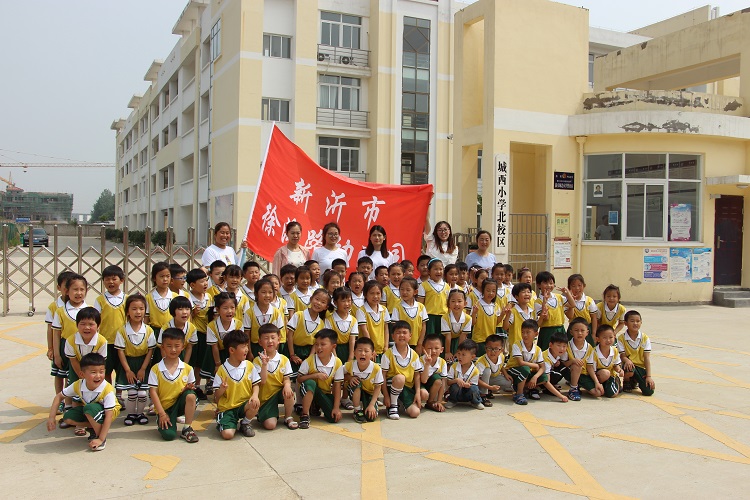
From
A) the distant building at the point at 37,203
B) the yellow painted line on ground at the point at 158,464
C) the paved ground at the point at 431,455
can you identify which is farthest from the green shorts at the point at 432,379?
the distant building at the point at 37,203

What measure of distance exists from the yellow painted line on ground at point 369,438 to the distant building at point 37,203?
469 ft

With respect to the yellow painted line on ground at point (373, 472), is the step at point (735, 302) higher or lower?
higher

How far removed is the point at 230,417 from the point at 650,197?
10.2 meters

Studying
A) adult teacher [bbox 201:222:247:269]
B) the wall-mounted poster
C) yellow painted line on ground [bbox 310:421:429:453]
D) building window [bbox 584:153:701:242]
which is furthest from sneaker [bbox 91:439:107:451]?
the wall-mounted poster

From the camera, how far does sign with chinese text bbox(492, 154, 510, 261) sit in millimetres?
11742

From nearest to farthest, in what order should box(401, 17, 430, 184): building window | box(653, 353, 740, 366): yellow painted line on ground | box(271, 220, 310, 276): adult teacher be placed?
box(271, 220, 310, 276): adult teacher
box(653, 353, 740, 366): yellow painted line on ground
box(401, 17, 430, 184): building window

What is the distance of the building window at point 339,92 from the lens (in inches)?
969

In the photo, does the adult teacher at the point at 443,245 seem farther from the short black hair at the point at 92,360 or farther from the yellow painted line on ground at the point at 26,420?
the yellow painted line on ground at the point at 26,420

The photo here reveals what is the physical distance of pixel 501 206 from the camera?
11.8 meters

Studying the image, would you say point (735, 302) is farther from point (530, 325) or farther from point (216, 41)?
point (216, 41)

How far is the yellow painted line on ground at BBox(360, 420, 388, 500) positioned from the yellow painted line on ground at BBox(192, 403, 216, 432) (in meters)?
1.15

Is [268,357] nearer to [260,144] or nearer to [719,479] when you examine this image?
[719,479]

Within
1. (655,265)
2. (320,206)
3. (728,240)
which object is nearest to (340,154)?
(655,265)

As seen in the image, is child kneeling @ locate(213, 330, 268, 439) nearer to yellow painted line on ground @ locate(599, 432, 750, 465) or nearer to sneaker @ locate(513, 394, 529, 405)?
sneaker @ locate(513, 394, 529, 405)
